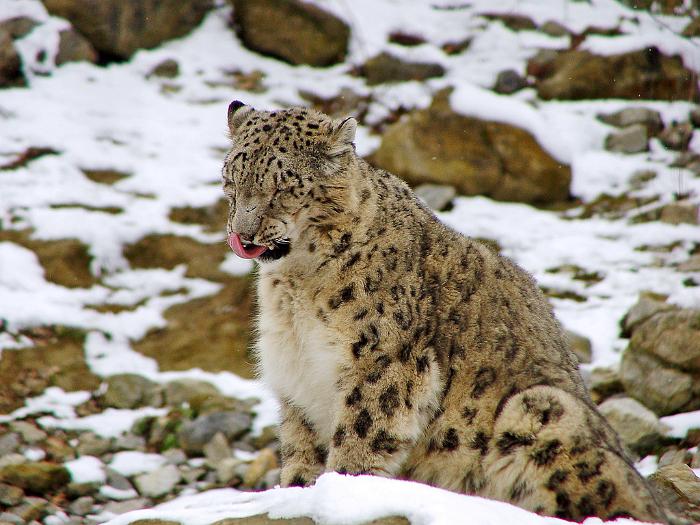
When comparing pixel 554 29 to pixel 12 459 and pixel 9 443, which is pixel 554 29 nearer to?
pixel 9 443

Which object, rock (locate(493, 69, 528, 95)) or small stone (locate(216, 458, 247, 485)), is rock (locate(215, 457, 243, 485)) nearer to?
small stone (locate(216, 458, 247, 485))

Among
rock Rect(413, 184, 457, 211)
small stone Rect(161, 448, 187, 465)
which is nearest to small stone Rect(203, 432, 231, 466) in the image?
small stone Rect(161, 448, 187, 465)

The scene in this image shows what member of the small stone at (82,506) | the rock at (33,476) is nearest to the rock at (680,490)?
the small stone at (82,506)

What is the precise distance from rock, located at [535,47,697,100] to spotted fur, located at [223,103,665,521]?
942cm

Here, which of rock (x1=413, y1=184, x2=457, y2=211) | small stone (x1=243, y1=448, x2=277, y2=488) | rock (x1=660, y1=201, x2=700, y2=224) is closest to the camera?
small stone (x1=243, y1=448, x2=277, y2=488)

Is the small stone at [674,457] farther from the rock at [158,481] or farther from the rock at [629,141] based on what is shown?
the rock at [629,141]

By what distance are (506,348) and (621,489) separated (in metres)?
1.10

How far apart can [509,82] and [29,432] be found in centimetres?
979

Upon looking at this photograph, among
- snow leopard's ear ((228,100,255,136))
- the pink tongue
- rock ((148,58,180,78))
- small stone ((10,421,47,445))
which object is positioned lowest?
small stone ((10,421,47,445))

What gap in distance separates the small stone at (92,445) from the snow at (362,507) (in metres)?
3.83

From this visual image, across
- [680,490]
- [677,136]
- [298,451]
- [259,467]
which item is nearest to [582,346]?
[680,490]

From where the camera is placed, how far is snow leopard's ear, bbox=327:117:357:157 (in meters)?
5.63

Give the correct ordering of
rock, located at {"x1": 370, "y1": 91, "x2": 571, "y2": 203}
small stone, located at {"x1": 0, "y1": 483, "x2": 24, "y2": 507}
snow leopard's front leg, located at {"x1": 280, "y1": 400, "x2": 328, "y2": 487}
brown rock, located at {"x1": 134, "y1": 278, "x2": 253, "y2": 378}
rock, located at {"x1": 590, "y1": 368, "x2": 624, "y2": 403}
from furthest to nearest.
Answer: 1. rock, located at {"x1": 370, "y1": 91, "x2": 571, "y2": 203}
2. brown rock, located at {"x1": 134, "y1": 278, "x2": 253, "y2": 378}
3. rock, located at {"x1": 590, "y1": 368, "x2": 624, "y2": 403}
4. small stone, located at {"x1": 0, "y1": 483, "x2": 24, "y2": 507}
5. snow leopard's front leg, located at {"x1": 280, "y1": 400, "x2": 328, "y2": 487}

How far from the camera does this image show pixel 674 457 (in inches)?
287
